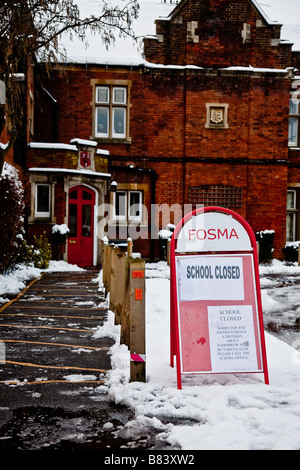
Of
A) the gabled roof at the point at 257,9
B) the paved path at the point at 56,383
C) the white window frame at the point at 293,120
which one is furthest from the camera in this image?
the white window frame at the point at 293,120

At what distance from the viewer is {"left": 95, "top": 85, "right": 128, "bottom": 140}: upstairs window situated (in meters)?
18.9

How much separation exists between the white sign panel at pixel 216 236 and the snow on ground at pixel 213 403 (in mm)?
1271

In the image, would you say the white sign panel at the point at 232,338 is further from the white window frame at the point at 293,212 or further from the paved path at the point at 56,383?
the white window frame at the point at 293,212

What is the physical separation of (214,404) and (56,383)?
1594 millimetres

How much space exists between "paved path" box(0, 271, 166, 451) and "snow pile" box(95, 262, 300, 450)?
0.17 metres

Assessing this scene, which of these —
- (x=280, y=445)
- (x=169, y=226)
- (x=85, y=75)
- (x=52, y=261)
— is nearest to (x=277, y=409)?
(x=280, y=445)

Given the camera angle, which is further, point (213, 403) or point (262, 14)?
point (262, 14)

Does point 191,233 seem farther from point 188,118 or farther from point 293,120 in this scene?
point 293,120

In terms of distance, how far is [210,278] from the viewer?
443cm

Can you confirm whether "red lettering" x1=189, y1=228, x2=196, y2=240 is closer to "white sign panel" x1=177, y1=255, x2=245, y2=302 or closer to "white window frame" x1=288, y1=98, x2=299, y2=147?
"white sign panel" x1=177, y1=255, x2=245, y2=302

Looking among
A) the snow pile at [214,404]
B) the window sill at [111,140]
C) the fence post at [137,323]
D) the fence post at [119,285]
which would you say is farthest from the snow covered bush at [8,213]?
the window sill at [111,140]

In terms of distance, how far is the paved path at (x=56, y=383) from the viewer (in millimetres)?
3266

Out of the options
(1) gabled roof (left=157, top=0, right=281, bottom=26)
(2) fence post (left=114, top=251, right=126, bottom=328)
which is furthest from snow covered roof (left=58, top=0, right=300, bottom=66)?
(2) fence post (left=114, top=251, right=126, bottom=328)

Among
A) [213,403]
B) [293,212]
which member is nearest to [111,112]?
[293,212]
